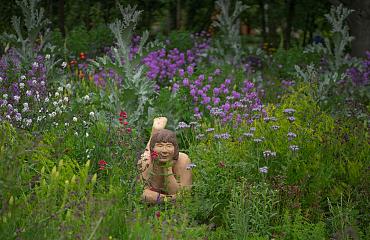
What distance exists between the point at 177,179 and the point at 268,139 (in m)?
0.98

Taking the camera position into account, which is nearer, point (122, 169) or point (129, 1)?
point (122, 169)

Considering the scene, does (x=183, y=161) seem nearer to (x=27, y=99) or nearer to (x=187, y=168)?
(x=187, y=168)

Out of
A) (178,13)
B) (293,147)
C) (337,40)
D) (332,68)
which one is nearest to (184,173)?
(293,147)

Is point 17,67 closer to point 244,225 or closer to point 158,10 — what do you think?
point 244,225

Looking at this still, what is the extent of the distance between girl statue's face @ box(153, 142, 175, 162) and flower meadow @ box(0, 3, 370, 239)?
20cm

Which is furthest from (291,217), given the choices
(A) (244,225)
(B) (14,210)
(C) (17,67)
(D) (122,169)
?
(C) (17,67)

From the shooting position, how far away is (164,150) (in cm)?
588

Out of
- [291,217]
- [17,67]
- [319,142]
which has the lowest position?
[291,217]

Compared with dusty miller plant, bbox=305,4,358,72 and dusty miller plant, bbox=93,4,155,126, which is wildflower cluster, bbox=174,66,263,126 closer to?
dusty miller plant, bbox=93,4,155,126

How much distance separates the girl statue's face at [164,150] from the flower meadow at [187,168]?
0.20 meters

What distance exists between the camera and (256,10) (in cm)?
1745

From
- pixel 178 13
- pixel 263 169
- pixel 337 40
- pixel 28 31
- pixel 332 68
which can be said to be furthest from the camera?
pixel 178 13

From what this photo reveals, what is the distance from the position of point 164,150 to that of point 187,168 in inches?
10.8

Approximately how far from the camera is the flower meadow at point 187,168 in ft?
14.9
